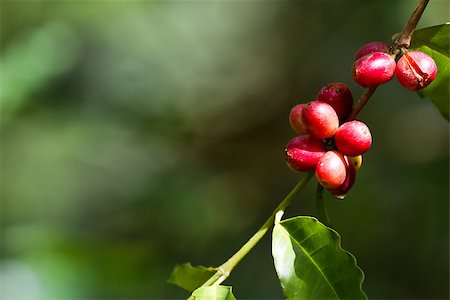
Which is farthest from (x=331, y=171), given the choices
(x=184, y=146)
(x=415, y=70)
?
(x=184, y=146)

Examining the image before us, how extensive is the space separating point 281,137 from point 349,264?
144 inches

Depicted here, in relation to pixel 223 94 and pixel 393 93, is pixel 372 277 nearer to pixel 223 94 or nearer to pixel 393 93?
pixel 393 93

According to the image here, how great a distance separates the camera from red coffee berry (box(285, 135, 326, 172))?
1076mm

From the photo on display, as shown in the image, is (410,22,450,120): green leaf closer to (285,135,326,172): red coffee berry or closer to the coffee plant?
the coffee plant

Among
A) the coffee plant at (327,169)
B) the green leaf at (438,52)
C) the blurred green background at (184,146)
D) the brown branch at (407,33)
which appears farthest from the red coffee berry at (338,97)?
the blurred green background at (184,146)

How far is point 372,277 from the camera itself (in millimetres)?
3342

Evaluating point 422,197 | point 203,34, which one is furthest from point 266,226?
point 203,34

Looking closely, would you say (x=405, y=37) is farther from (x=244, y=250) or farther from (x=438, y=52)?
(x=244, y=250)

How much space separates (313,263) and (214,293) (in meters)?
0.17

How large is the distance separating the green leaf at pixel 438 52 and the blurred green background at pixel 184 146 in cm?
150

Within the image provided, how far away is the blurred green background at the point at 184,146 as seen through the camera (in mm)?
3088

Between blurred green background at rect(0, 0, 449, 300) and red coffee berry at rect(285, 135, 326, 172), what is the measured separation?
1.42 m

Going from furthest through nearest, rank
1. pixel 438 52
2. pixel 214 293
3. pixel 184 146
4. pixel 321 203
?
pixel 184 146, pixel 438 52, pixel 321 203, pixel 214 293

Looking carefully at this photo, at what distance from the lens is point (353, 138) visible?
1033 mm
